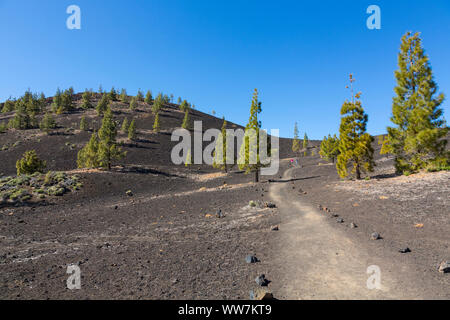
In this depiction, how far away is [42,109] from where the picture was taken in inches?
4139

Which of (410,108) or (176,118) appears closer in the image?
(410,108)

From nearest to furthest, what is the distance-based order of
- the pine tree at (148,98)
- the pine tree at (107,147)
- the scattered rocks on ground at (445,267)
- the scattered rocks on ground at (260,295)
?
the scattered rocks on ground at (260,295), the scattered rocks on ground at (445,267), the pine tree at (107,147), the pine tree at (148,98)

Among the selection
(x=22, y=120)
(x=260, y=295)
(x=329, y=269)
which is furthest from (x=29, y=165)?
(x=22, y=120)

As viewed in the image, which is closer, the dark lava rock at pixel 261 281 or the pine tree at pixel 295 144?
the dark lava rock at pixel 261 281

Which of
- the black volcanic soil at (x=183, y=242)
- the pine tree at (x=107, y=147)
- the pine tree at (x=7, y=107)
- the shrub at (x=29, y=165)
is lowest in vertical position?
the black volcanic soil at (x=183, y=242)

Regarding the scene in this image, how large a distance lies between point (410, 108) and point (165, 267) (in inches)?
1058

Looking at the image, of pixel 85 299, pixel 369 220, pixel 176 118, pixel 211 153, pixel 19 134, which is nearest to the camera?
pixel 85 299

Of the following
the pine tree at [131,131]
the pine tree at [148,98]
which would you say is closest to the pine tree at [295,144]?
the pine tree at [131,131]

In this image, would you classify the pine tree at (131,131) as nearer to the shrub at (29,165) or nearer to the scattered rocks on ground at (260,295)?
the shrub at (29,165)

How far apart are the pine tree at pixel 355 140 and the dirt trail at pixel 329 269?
1683 cm

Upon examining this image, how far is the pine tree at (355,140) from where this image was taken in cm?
2381

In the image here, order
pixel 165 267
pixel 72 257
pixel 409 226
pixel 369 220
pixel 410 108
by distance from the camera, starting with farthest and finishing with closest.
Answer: pixel 410 108 < pixel 369 220 < pixel 409 226 < pixel 72 257 < pixel 165 267
